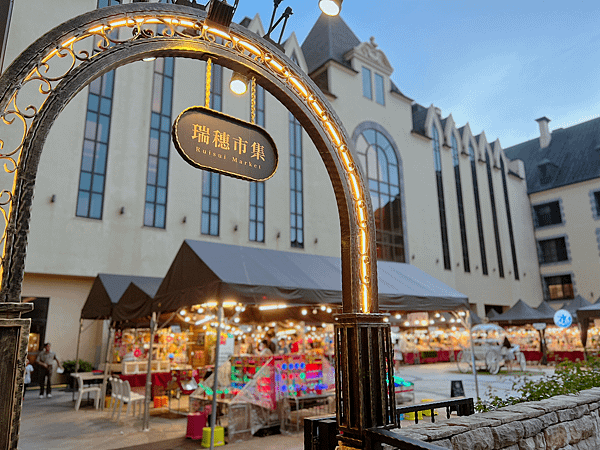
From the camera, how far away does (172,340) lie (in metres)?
16.1

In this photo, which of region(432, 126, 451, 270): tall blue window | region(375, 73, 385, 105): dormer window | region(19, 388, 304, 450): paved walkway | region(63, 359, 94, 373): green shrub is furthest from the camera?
region(432, 126, 451, 270): tall blue window

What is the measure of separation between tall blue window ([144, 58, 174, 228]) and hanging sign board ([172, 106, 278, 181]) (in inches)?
582

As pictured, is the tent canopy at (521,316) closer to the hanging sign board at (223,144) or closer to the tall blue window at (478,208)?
the tall blue window at (478,208)

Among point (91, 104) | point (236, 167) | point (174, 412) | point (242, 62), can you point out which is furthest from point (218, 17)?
point (91, 104)

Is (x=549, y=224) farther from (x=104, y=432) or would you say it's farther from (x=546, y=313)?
(x=104, y=432)

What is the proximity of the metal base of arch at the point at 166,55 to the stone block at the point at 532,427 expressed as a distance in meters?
1.33

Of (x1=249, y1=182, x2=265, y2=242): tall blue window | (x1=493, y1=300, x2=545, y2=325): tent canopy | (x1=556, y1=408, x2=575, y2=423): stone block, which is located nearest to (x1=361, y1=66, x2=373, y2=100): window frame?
(x1=249, y1=182, x2=265, y2=242): tall blue window

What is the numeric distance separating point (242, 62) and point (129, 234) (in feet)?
47.4

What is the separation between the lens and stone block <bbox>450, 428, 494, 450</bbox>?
3.50 m

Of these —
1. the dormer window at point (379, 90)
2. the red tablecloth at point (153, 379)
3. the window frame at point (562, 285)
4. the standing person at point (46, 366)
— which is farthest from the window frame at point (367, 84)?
the standing person at point (46, 366)

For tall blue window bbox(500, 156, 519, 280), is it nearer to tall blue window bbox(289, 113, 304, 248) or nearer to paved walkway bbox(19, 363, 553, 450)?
tall blue window bbox(289, 113, 304, 248)

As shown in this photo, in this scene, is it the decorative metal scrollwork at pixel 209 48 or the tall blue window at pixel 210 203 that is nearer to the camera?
the decorative metal scrollwork at pixel 209 48

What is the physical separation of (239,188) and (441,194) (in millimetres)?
15519

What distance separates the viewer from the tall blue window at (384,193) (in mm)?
25906
